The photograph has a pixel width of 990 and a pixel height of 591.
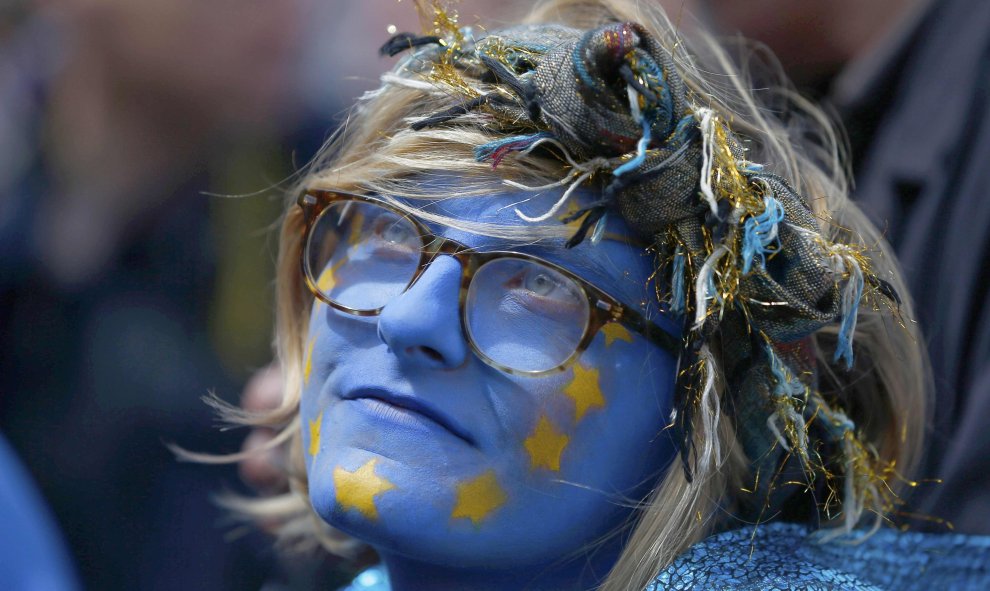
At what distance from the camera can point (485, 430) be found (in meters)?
1.14

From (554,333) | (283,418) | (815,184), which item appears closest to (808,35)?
(815,184)

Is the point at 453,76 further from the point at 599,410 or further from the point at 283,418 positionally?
the point at 283,418

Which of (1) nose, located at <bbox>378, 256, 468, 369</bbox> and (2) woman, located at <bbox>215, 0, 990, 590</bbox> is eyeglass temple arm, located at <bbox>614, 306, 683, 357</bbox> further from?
(1) nose, located at <bbox>378, 256, 468, 369</bbox>

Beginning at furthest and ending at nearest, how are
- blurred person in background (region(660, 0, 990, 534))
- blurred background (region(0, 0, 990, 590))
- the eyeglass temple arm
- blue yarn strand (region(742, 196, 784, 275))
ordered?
1. blurred background (region(0, 0, 990, 590))
2. blurred person in background (region(660, 0, 990, 534))
3. the eyeglass temple arm
4. blue yarn strand (region(742, 196, 784, 275))

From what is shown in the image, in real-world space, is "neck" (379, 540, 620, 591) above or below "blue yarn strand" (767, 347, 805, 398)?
below

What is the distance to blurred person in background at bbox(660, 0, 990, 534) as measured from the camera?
157cm

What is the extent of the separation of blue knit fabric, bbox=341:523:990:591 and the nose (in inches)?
15.5

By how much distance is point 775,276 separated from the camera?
1128mm

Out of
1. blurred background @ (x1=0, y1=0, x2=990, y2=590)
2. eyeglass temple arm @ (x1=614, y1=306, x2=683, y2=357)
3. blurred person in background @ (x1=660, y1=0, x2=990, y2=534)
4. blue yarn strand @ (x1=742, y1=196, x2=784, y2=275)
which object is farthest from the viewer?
blurred background @ (x1=0, y1=0, x2=990, y2=590)

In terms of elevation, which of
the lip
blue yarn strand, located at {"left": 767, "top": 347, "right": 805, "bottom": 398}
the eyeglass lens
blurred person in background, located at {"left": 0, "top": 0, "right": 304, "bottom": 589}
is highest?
the eyeglass lens

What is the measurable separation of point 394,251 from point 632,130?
366 mm

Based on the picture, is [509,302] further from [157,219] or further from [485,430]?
[157,219]

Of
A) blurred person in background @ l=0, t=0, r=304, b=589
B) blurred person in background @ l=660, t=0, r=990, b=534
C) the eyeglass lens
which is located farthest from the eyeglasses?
blurred person in background @ l=0, t=0, r=304, b=589

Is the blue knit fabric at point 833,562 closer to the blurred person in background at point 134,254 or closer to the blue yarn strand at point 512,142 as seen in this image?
the blue yarn strand at point 512,142
